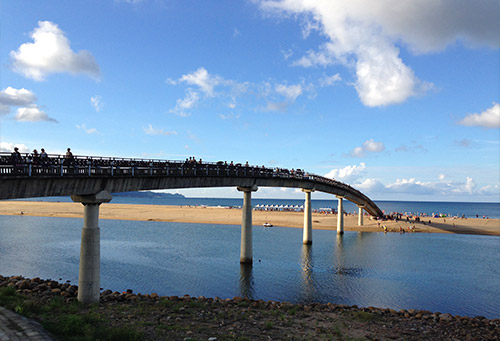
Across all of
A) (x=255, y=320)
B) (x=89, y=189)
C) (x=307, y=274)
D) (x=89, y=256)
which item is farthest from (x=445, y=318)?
(x=89, y=189)

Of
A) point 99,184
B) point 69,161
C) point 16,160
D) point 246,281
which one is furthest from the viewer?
point 246,281

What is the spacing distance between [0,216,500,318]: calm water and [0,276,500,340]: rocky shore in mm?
4732

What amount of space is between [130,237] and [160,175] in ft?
128

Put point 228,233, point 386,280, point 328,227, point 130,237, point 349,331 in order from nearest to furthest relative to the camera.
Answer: point 349,331 → point 386,280 → point 130,237 → point 228,233 → point 328,227

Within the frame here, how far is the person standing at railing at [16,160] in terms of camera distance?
19.6 meters

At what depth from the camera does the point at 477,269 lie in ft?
141

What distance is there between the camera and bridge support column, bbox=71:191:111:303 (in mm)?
23578

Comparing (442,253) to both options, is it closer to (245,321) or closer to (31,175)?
(245,321)

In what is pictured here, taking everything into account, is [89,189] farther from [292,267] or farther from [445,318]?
[292,267]

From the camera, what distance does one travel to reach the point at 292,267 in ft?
136

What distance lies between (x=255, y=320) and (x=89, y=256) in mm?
11752

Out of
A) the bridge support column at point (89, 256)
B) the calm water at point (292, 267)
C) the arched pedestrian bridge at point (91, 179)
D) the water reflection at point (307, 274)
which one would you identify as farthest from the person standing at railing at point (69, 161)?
the water reflection at point (307, 274)

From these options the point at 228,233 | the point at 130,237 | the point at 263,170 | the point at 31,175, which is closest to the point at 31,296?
the point at 31,175

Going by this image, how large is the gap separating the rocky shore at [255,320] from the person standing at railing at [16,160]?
26.6 feet
